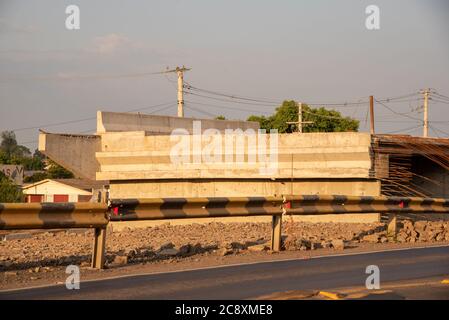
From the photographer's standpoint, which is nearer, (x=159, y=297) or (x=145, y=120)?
(x=159, y=297)

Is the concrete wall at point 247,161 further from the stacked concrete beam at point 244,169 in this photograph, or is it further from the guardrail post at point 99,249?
the guardrail post at point 99,249

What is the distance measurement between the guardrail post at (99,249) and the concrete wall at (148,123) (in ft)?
72.1

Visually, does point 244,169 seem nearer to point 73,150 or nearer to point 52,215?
point 52,215

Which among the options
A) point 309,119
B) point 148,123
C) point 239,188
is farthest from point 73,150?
point 309,119

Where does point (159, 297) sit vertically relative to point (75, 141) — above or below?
below

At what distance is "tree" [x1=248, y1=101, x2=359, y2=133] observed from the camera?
72812mm

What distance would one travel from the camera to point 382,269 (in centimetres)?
1170

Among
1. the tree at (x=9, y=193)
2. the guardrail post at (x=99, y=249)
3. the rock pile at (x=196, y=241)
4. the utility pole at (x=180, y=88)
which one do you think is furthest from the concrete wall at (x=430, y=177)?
the tree at (x=9, y=193)

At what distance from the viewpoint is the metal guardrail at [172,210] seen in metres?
10.8

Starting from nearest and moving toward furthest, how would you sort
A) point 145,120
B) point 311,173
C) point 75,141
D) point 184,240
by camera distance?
point 184,240
point 311,173
point 75,141
point 145,120

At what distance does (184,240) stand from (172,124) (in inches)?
850

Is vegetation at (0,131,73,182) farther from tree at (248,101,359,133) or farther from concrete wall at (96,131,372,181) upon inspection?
concrete wall at (96,131,372,181)
